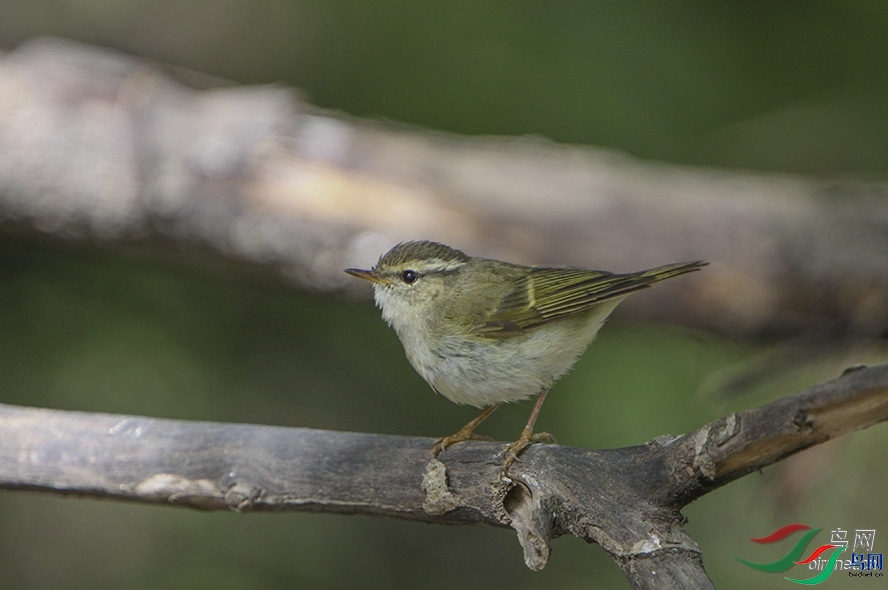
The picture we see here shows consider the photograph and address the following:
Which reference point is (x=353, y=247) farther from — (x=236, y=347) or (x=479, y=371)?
(x=479, y=371)

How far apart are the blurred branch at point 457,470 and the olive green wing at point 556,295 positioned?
0.51 metres

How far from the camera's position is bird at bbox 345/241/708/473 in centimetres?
285

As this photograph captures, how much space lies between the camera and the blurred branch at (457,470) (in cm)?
188

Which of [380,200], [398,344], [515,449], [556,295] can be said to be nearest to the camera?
[515,449]

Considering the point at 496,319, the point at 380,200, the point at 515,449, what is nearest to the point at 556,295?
the point at 496,319

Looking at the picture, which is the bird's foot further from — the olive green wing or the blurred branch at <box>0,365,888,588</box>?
the olive green wing

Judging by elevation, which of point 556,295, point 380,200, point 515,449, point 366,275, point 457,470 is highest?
point 556,295

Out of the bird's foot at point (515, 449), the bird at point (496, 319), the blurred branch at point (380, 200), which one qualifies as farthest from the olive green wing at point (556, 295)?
the blurred branch at point (380, 200)

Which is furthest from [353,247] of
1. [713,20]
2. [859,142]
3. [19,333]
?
[859,142]

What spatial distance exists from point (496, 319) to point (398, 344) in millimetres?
1999

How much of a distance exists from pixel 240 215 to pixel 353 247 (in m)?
0.62

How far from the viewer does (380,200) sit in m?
4.44

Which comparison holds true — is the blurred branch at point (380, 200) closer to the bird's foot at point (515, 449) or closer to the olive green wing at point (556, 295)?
the olive green wing at point (556, 295)

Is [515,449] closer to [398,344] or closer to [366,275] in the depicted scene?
[366,275]
